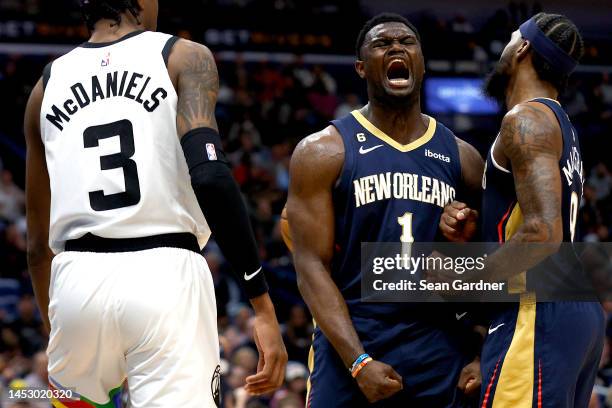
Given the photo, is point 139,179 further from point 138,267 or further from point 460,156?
point 460,156

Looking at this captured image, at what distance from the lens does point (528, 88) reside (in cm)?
434

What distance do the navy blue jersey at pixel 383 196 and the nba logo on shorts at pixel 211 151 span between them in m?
1.30

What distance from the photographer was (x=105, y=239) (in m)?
3.23

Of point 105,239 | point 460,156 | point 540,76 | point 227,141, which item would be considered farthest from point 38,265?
point 227,141

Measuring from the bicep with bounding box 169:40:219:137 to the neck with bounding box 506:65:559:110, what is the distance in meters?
1.65

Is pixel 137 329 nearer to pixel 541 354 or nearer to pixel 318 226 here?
pixel 318 226

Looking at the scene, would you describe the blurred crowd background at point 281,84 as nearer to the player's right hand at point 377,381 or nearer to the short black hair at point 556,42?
the player's right hand at point 377,381

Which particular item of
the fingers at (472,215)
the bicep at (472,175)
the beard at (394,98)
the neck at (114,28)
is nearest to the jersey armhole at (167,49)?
the neck at (114,28)

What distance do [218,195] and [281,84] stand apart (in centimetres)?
1349

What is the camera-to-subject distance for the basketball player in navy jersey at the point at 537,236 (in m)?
3.87

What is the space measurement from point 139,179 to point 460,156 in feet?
6.18

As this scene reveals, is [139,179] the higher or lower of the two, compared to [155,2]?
lower

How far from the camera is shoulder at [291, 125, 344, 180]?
4398 millimetres

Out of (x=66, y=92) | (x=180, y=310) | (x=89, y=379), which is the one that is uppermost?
(x=66, y=92)
